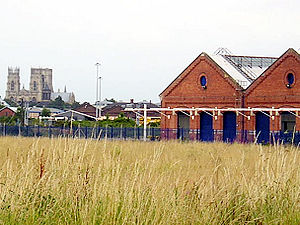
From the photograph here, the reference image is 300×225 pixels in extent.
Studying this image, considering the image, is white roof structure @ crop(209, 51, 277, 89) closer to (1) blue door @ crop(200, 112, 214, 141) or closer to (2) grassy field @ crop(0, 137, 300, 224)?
(1) blue door @ crop(200, 112, 214, 141)

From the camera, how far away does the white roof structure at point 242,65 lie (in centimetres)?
4622

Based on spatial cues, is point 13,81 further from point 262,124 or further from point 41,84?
point 262,124

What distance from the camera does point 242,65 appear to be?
50.4m

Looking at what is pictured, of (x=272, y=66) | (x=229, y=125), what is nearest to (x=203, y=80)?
(x=229, y=125)

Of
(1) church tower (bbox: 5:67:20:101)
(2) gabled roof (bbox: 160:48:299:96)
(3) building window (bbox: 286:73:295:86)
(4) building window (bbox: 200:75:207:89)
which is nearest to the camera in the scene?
(3) building window (bbox: 286:73:295:86)

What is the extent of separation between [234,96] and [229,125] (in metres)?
2.26

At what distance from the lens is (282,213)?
8.25m

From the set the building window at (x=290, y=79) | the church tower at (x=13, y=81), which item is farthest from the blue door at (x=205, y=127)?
the church tower at (x=13, y=81)

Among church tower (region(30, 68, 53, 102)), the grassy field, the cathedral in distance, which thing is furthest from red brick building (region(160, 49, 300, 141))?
church tower (region(30, 68, 53, 102))

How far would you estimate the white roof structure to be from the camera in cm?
4622

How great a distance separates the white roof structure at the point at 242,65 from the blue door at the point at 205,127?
370 centimetres

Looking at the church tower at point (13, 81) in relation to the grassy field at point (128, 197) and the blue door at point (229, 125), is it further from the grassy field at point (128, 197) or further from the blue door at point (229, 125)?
the grassy field at point (128, 197)

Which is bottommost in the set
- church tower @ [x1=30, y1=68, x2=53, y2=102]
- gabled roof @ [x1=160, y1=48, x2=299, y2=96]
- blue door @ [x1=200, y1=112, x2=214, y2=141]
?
blue door @ [x1=200, y1=112, x2=214, y2=141]

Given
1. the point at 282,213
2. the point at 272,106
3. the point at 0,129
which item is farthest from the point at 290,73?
the point at 282,213
